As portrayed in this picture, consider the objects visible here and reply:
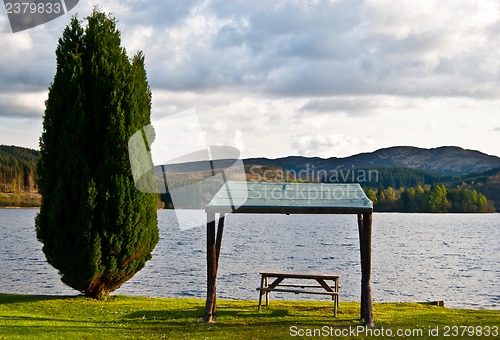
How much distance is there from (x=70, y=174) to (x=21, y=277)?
15897 millimetres

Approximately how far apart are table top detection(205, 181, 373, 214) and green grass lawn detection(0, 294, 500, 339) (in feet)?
9.35

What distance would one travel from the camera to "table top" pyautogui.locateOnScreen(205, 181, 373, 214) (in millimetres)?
13211

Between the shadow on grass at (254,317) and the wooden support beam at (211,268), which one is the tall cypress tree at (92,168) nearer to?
the shadow on grass at (254,317)

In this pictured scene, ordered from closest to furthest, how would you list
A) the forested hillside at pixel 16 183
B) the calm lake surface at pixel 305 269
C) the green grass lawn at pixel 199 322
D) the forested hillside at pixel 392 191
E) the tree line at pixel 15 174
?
1. the green grass lawn at pixel 199 322
2. the calm lake surface at pixel 305 269
3. the forested hillside at pixel 392 191
4. the forested hillside at pixel 16 183
5. the tree line at pixel 15 174

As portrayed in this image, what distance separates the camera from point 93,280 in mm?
16438

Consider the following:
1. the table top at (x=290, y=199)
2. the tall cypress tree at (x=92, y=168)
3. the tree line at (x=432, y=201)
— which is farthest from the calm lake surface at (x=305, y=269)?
the tree line at (x=432, y=201)

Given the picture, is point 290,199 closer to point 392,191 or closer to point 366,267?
point 366,267

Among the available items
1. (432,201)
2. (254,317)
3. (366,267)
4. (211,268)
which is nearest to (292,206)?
(366,267)

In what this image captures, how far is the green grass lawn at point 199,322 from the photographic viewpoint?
1223 cm

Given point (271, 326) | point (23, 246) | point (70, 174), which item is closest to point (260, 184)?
point (271, 326)

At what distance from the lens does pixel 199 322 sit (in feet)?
44.4

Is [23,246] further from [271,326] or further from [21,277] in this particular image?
[271,326]

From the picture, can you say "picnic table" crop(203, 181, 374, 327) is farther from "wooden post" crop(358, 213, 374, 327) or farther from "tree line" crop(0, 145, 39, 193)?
"tree line" crop(0, 145, 39, 193)

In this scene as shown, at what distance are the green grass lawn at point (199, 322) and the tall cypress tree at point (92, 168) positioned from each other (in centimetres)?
138
